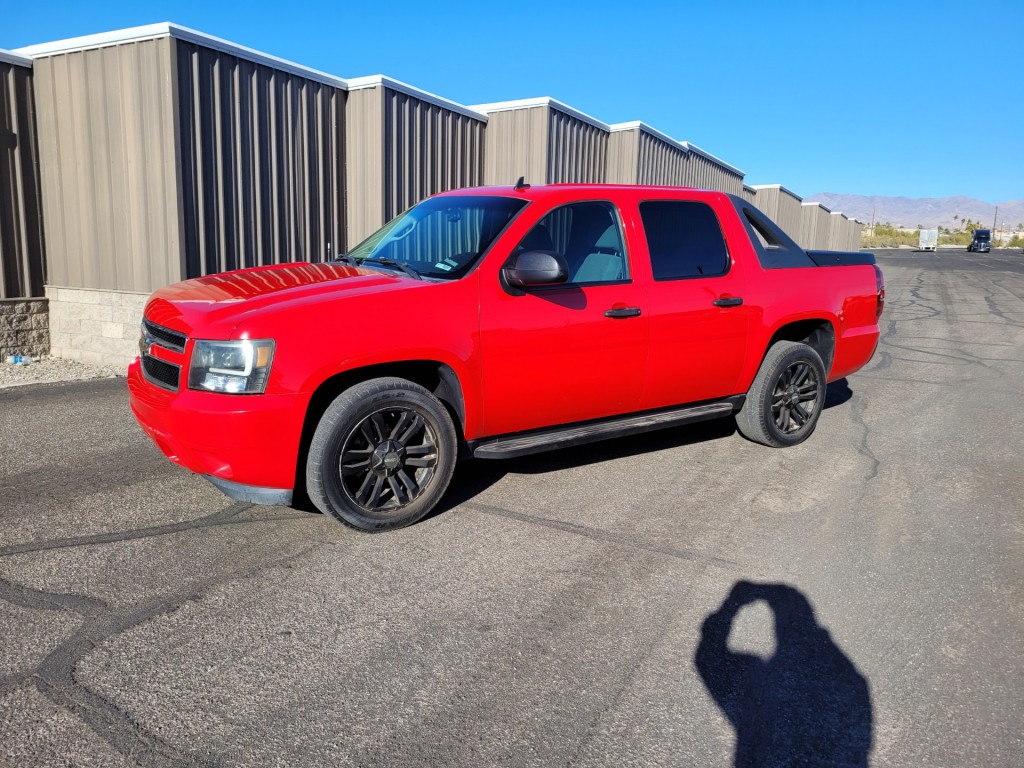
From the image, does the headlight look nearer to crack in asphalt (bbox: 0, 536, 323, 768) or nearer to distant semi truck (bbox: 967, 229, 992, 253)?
crack in asphalt (bbox: 0, 536, 323, 768)

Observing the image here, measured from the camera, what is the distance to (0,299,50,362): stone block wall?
10062 millimetres

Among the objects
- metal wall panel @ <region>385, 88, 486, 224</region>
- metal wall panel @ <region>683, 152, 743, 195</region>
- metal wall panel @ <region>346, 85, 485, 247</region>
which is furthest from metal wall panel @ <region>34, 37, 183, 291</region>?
metal wall panel @ <region>683, 152, 743, 195</region>

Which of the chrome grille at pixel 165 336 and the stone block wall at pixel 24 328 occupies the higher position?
the chrome grille at pixel 165 336

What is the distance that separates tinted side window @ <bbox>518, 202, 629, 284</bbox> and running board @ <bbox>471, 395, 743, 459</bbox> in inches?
36.6

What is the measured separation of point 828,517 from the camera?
192 inches

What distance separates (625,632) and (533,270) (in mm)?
2038

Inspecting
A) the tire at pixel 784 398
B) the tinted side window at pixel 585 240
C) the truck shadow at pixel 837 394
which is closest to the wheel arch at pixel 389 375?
the tinted side window at pixel 585 240

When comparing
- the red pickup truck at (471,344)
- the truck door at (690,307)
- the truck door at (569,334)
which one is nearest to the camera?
the red pickup truck at (471,344)

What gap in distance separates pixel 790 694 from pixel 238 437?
2.71m

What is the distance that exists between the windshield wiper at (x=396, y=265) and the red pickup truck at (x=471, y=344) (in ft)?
0.07

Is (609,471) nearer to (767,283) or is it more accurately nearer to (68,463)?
(767,283)

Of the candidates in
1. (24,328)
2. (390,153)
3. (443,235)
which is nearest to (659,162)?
(390,153)

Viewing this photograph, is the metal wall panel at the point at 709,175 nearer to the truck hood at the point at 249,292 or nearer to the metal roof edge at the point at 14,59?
the metal roof edge at the point at 14,59

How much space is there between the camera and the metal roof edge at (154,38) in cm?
898
